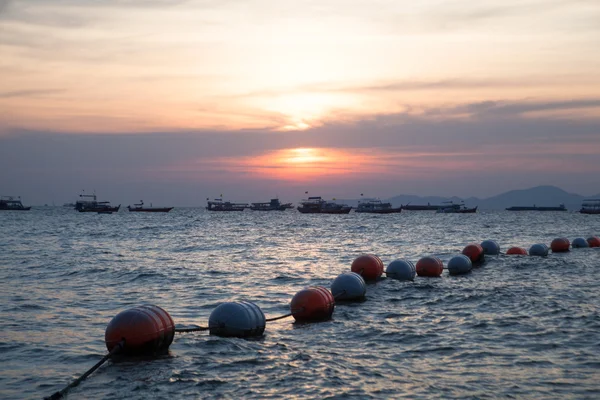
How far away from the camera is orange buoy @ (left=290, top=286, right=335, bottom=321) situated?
19516 millimetres

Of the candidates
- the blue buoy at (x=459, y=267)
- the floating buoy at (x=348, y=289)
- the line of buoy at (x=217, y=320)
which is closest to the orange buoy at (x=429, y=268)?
the blue buoy at (x=459, y=267)

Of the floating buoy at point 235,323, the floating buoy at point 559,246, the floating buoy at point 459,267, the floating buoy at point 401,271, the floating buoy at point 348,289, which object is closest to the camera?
the floating buoy at point 235,323

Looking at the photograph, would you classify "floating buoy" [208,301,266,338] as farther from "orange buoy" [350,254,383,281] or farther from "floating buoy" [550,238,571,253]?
"floating buoy" [550,238,571,253]

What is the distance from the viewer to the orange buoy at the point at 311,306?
19516 mm

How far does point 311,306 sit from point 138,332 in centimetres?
645

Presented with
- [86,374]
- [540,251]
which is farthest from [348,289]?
[540,251]

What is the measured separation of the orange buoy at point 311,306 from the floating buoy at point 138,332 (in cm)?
551

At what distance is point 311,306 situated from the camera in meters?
19.5

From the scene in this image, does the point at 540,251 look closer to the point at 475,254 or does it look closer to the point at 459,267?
the point at 475,254

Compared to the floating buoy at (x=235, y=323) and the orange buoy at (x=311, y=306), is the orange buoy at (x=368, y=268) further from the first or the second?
the floating buoy at (x=235, y=323)

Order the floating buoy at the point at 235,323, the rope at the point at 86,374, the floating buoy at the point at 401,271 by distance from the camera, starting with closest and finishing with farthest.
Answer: the rope at the point at 86,374, the floating buoy at the point at 235,323, the floating buoy at the point at 401,271

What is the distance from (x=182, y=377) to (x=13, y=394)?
11.1 ft

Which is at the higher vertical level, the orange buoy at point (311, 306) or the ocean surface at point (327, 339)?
the orange buoy at point (311, 306)

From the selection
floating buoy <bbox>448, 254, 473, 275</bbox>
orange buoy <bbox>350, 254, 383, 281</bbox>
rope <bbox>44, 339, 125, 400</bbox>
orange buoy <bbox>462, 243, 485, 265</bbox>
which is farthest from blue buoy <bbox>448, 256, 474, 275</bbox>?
rope <bbox>44, 339, 125, 400</bbox>
